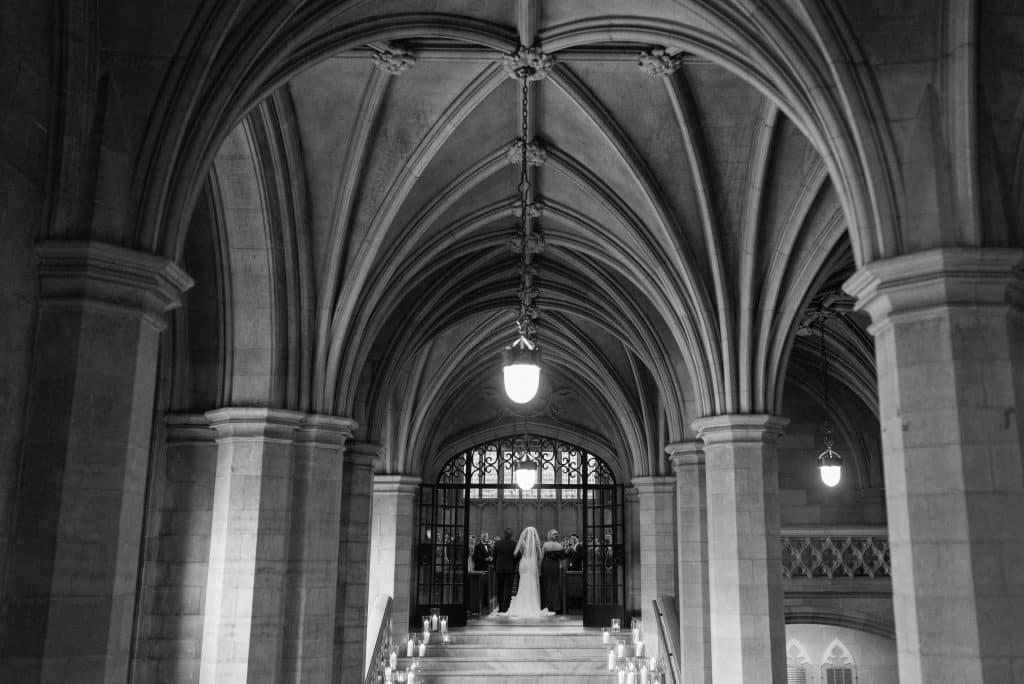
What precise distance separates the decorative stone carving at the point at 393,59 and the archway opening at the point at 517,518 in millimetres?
18521

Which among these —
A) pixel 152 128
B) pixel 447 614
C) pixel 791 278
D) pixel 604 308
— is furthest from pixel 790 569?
pixel 152 128

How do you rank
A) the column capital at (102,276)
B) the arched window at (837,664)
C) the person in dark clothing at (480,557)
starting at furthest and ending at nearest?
the person in dark clothing at (480,557)
the arched window at (837,664)
the column capital at (102,276)

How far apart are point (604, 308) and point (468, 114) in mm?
7121

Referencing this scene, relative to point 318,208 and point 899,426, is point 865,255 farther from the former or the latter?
point 318,208

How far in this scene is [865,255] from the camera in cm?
733

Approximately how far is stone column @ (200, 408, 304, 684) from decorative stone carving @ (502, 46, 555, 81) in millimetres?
4931

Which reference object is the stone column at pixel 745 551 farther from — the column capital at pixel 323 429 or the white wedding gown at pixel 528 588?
the white wedding gown at pixel 528 588

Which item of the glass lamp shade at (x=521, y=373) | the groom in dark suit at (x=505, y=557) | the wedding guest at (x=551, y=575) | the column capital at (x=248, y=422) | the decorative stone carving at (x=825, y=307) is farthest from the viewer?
the wedding guest at (x=551, y=575)

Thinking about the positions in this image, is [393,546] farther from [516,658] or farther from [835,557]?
[835,557]

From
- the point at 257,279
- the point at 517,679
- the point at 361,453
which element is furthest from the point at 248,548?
the point at 517,679

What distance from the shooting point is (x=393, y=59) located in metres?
11.2

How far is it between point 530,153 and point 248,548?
646cm

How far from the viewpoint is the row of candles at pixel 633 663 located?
17828mm

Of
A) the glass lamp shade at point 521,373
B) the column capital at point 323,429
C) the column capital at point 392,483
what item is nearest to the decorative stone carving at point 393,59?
the glass lamp shade at point 521,373
